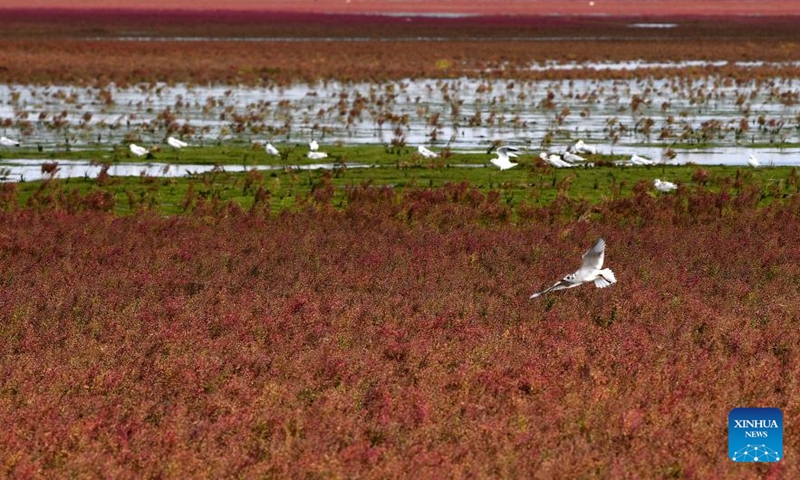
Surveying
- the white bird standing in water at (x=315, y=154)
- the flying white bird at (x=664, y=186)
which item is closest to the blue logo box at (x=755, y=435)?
the flying white bird at (x=664, y=186)

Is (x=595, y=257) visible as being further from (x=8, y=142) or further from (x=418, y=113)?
(x=418, y=113)

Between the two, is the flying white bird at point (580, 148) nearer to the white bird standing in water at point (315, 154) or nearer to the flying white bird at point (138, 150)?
the white bird standing in water at point (315, 154)

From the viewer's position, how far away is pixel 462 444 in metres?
7.90

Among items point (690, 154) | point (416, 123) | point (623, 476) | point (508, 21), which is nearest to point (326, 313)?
point (623, 476)

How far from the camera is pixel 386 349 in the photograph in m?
10.1

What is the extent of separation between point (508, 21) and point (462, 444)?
311 feet

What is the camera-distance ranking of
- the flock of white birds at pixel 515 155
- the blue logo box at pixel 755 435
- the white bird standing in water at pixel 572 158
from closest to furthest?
the blue logo box at pixel 755 435, the flock of white birds at pixel 515 155, the white bird standing in water at pixel 572 158

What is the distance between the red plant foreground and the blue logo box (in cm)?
9

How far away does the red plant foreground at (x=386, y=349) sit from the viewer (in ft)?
25.8

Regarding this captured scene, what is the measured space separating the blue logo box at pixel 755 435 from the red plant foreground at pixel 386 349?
9 centimetres

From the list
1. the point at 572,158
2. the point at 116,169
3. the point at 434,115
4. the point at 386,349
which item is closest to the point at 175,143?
the point at 116,169

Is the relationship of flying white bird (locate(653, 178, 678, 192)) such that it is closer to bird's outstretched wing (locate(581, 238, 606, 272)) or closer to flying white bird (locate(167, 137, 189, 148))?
bird's outstretched wing (locate(581, 238, 606, 272))

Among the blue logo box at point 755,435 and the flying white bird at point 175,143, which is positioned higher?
the blue logo box at point 755,435

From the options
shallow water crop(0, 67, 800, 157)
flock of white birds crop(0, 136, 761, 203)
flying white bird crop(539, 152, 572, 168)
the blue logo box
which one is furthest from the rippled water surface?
the blue logo box
